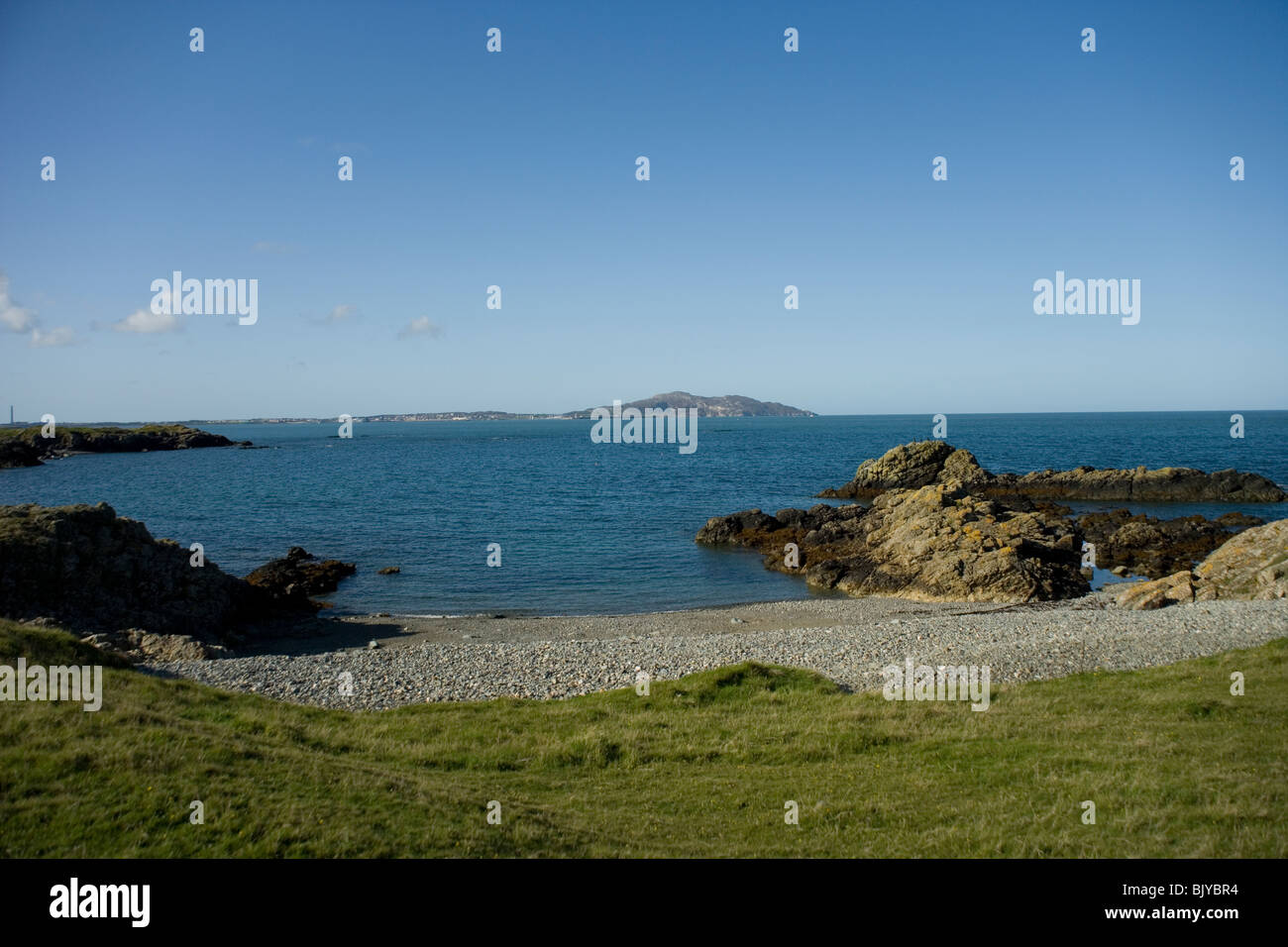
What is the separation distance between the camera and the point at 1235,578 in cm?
3030

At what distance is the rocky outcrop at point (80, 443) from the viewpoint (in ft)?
438

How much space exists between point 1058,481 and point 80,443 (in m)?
194

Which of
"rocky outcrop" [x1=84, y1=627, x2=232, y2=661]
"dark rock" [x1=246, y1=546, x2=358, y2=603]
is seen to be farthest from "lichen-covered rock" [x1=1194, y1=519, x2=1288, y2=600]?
"dark rock" [x1=246, y1=546, x2=358, y2=603]

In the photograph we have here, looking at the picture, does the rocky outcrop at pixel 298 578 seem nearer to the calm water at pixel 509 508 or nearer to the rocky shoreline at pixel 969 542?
the calm water at pixel 509 508

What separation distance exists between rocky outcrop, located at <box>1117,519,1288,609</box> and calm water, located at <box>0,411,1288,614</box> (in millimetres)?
15911

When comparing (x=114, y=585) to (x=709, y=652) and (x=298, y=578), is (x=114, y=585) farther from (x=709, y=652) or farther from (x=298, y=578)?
(x=709, y=652)

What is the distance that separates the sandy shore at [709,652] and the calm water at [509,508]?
9856mm

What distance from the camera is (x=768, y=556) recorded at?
161ft

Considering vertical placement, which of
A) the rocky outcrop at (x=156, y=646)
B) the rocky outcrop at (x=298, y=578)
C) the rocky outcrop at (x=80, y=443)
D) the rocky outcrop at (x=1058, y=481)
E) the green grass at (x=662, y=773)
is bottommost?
the rocky outcrop at (x=298, y=578)

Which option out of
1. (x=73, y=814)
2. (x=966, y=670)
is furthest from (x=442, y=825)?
(x=966, y=670)

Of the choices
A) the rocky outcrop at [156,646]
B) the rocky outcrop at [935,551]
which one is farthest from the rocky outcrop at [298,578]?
the rocky outcrop at [935,551]

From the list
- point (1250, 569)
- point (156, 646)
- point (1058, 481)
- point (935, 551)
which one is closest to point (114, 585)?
point (156, 646)

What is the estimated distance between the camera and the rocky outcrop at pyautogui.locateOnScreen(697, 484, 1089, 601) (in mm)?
36906
